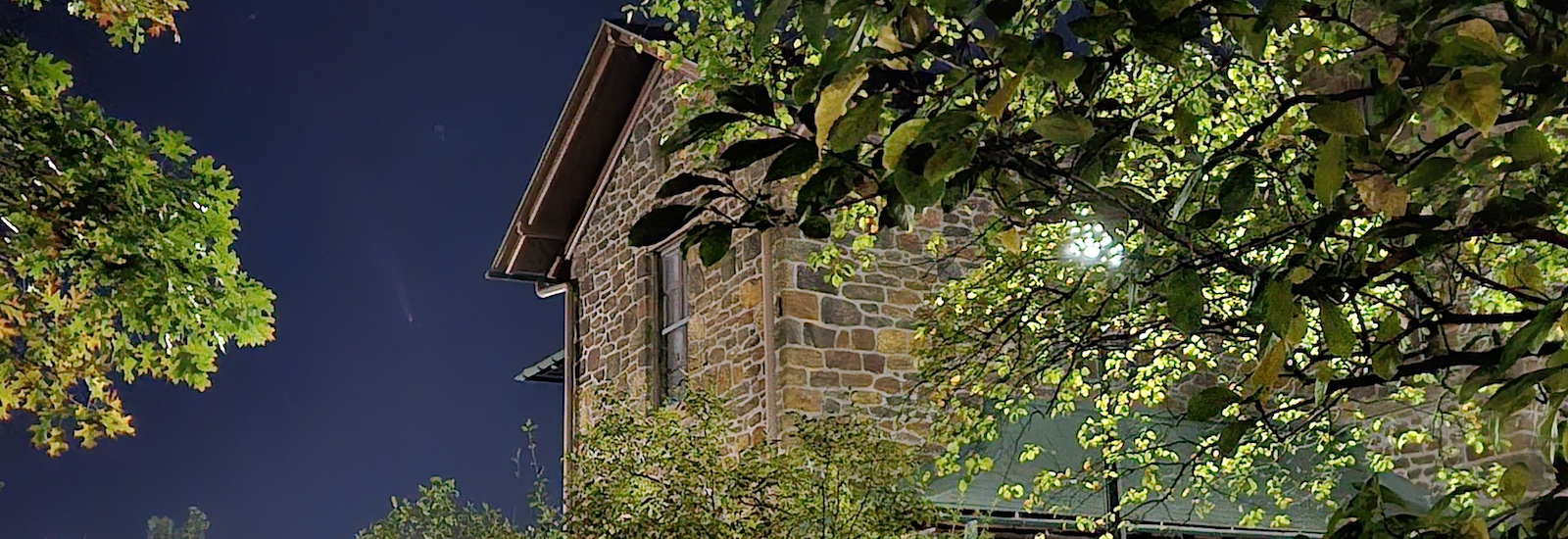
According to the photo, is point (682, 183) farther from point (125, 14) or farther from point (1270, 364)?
point (125, 14)

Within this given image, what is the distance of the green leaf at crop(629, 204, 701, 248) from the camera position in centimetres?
134

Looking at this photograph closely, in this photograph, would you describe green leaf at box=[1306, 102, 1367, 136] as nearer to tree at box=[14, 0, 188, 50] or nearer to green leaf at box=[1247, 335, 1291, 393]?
green leaf at box=[1247, 335, 1291, 393]

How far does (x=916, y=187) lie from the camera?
47.5 inches

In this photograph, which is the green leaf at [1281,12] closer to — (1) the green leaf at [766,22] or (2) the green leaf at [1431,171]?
(2) the green leaf at [1431,171]

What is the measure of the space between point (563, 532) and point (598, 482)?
0.46 meters

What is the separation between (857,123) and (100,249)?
3.44 m

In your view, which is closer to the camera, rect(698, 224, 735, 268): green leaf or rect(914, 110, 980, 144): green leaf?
rect(914, 110, 980, 144): green leaf

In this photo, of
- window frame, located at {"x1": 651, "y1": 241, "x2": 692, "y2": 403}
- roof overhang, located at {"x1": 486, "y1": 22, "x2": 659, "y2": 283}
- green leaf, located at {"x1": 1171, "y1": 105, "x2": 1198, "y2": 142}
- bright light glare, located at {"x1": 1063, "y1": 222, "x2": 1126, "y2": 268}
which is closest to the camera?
green leaf, located at {"x1": 1171, "y1": 105, "x2": 1198, "y2": 142}

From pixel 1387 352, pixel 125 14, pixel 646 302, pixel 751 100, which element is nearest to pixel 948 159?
pixel 751 100

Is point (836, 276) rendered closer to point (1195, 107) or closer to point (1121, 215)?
point (1195, 107)

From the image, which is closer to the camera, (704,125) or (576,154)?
(704,125)

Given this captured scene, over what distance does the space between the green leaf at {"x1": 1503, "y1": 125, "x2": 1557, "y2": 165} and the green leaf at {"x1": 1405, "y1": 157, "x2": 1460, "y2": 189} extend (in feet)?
0.23

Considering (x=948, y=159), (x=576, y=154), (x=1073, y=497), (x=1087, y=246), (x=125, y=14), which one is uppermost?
(x=576, y=154)

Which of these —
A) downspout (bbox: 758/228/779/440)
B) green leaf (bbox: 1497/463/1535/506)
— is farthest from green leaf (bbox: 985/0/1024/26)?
downspout (bbox: 758/228/779/440)
